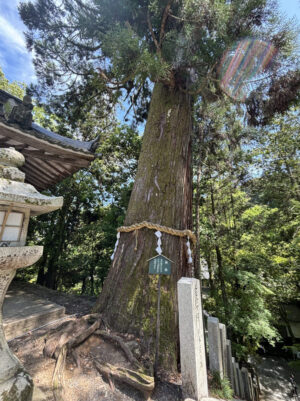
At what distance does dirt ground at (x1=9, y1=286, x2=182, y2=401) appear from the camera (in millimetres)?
1623

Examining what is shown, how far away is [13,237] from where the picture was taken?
1445 millimetres

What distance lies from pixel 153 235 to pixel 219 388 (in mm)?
1862

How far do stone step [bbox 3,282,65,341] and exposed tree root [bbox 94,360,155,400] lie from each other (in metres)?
1.54

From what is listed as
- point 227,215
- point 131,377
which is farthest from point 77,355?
point 227,215

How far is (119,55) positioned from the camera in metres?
2.99

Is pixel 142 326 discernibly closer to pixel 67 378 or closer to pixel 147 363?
pixel 147 363

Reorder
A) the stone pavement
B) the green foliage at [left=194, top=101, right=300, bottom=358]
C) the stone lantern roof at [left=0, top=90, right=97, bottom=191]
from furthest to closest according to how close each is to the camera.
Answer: the stone pavement → the green foliage at [left=194, top=101, right=300, bottom=358] → the stone lantern roof at [left=0, top=90, right=97, bottom=191]

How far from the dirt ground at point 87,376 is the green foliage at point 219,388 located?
0.46 m

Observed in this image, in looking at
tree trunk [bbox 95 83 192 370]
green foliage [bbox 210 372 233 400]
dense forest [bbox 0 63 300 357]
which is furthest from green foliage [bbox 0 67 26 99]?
green foliage [bbox 210 372 233 400]

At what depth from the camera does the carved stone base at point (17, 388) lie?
46.8 inches

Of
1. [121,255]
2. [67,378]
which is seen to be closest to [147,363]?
[67,378]

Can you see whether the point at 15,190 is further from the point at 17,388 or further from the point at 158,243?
the point at 158,243

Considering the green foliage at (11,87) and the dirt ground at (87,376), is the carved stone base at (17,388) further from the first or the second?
the green foliage at (11,87)

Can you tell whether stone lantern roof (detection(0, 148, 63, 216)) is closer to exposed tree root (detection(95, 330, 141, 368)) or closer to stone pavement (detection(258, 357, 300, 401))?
exposed tree root (detection(95, 330, 141, 368))
